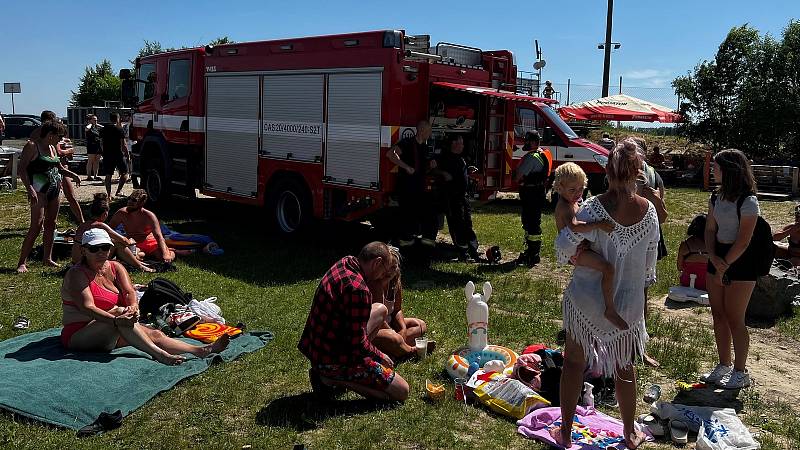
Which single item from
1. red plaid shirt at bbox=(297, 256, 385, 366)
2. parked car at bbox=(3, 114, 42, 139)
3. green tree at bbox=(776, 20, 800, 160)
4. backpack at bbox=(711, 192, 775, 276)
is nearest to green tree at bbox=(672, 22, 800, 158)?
green tree at bbox=(776, 20, 800, 160)

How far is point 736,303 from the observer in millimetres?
5348


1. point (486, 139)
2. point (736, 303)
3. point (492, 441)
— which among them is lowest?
point (492, 441)

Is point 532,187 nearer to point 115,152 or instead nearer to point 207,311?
point 207,311

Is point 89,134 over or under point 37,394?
over

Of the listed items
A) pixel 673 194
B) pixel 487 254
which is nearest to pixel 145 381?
pixel 487 254

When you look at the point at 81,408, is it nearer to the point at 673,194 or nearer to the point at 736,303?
the point at 736,303

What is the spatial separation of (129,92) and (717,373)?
12.0 metres

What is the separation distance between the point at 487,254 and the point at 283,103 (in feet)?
12.4

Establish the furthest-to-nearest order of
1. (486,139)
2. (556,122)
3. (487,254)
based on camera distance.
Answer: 1. (556,122)
2. (486,139)
3. (487,254)

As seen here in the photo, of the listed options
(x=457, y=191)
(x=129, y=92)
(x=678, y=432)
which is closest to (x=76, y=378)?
(x=678, y=432)

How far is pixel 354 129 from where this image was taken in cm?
987

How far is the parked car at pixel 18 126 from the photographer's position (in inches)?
1489

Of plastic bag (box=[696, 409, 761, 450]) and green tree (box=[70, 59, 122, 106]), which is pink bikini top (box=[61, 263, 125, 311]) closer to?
plastic bag (box=[696, 409, 761, 450])

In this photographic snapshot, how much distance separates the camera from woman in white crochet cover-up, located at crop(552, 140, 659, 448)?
157 inches
